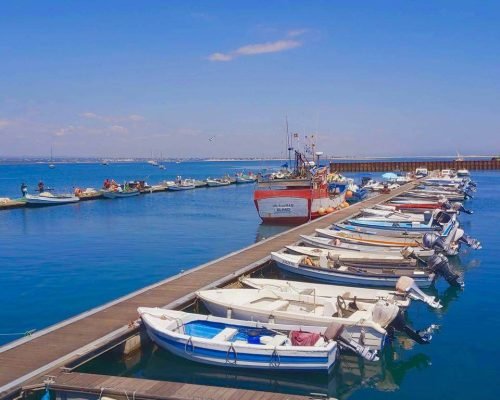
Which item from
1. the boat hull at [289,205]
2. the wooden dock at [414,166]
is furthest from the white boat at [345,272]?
the wooden dock at [414,166]

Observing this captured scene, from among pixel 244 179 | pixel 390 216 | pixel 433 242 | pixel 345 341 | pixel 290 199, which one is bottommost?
pixel 345 341

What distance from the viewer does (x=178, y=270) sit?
2441 cm

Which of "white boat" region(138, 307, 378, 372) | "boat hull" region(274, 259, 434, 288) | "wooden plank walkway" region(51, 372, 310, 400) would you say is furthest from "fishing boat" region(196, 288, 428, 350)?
"boat hull" region(274, 259, 434, 288)

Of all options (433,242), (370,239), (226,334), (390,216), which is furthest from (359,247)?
(226,334)

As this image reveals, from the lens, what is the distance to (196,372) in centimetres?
1292

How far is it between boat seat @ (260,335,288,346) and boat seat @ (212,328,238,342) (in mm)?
732

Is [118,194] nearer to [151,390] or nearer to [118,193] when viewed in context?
[118,193]

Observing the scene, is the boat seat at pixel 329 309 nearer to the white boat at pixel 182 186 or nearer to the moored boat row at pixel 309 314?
the moored boat row at pixel 309 314

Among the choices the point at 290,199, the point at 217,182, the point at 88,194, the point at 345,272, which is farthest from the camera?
the point at 217,182

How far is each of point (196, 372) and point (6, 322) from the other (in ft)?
26.3

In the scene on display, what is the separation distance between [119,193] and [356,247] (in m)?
44.3

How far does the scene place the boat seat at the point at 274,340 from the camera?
41.7 feet

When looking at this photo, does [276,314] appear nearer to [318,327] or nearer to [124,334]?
[318,327]

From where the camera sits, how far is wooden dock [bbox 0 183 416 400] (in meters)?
10.3
